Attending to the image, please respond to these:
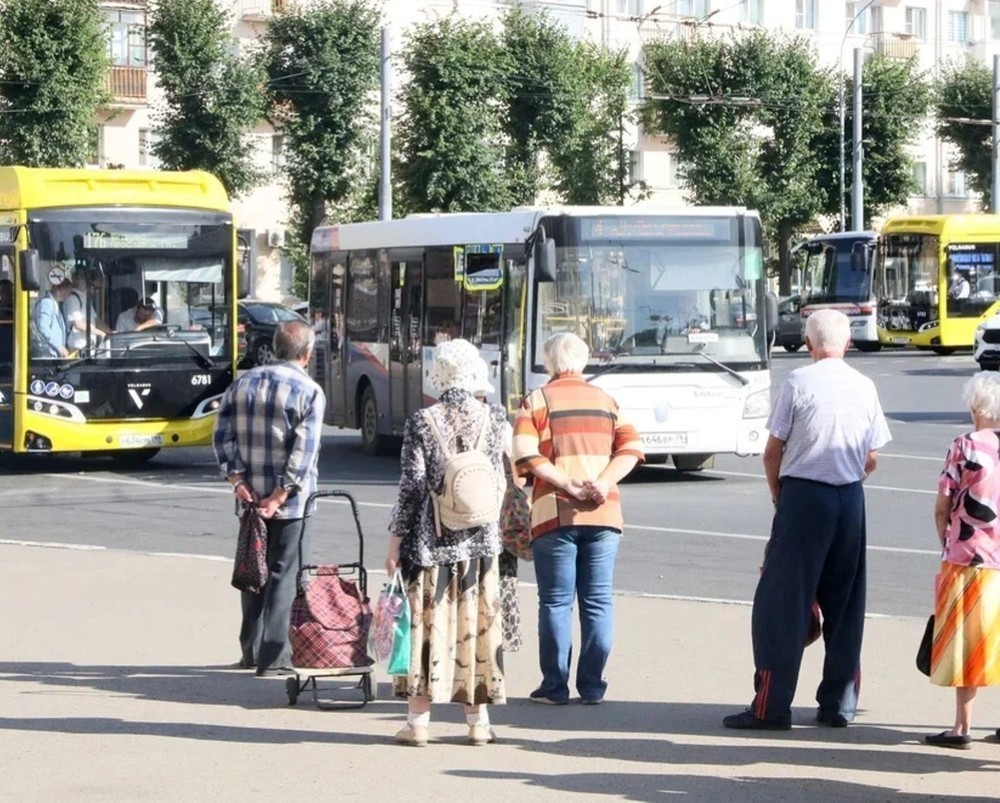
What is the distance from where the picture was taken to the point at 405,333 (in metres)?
22.2

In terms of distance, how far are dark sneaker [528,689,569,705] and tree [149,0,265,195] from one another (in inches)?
1765

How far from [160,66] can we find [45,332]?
34.4m

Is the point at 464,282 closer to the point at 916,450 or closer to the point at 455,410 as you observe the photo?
the point at 916,450

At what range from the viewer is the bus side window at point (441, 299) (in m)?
21.0

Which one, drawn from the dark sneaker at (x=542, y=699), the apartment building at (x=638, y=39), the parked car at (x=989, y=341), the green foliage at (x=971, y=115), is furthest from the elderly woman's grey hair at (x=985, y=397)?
the green foliage at (x=971, y=115)

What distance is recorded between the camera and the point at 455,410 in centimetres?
802

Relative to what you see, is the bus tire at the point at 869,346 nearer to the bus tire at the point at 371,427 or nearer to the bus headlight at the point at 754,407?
the bus tire at the point at 371,427

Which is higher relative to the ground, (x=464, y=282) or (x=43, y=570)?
(x=464, y=282)

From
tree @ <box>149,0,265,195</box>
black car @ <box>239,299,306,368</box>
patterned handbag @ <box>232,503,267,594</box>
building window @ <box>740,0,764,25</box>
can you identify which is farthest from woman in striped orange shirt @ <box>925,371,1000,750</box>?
building window @ <box>740,0,764,25</box>

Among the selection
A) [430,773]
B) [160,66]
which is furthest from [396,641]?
[160,66]

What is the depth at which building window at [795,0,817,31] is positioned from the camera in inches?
2963

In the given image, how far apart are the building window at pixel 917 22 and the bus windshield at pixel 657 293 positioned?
61.8m

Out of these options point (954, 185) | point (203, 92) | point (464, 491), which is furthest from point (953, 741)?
point (954, 185)

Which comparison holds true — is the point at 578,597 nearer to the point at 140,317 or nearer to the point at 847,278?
the point at 140,317
